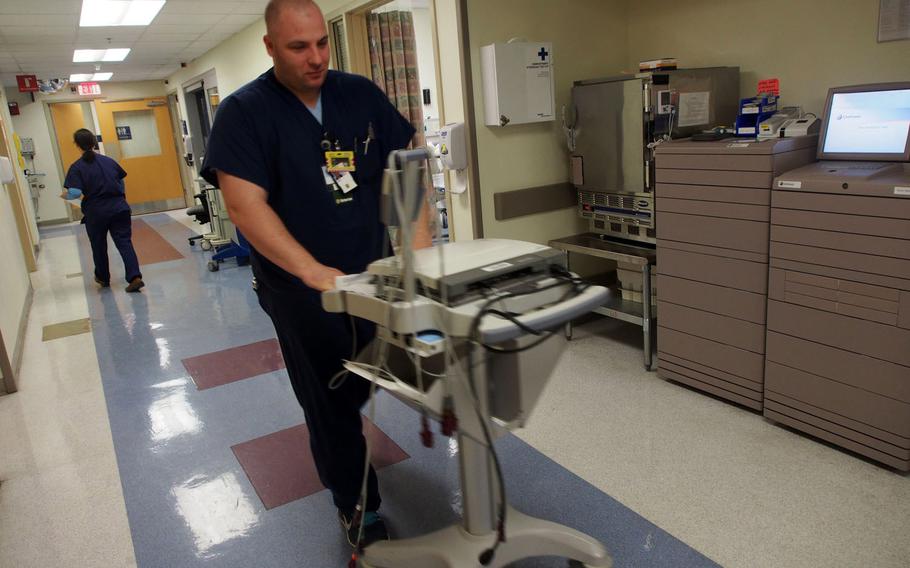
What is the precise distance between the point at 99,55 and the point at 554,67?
24.5ft

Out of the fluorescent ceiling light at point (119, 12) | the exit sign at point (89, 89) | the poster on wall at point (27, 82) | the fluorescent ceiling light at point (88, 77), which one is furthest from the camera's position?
the exit sign at point (89, 89)

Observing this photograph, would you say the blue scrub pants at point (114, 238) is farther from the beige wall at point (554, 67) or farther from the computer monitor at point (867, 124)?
the computer monitor at point (867, 124)

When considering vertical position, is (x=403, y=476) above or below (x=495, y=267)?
below

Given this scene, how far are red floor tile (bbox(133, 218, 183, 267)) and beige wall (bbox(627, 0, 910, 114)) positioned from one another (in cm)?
605

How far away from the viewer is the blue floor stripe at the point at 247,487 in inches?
82.5

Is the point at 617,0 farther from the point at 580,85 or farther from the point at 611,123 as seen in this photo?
the point at 611,123

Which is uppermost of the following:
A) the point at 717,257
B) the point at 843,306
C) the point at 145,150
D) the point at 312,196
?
the point at 145,150

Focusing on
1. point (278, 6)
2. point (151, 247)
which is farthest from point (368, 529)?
point (151, 247)

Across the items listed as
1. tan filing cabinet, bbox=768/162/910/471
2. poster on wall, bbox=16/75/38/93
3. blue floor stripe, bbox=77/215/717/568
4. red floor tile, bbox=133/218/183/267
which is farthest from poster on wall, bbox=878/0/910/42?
poster on wall, bbox=16/75/38/93

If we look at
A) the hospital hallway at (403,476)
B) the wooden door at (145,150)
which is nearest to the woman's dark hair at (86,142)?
the hospital hallway at (403,476)

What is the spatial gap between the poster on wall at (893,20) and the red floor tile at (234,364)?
342 cm

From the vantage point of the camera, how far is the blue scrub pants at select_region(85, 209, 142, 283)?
5.91 m

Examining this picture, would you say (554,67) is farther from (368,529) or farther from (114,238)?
(114,238)

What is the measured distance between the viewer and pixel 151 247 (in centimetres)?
834
